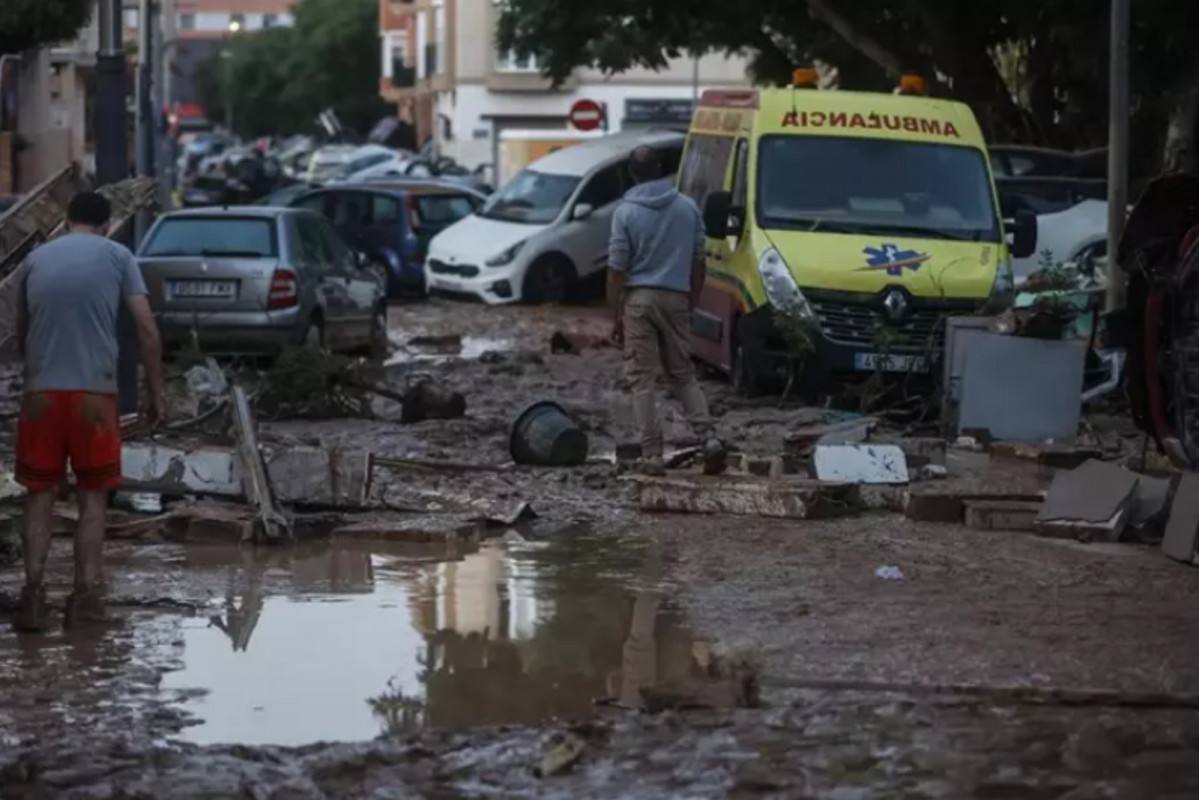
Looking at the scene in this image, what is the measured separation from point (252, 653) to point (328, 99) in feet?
320

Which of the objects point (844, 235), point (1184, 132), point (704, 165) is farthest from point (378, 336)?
point (1184, 132)

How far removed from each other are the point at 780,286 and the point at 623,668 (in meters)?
9.14

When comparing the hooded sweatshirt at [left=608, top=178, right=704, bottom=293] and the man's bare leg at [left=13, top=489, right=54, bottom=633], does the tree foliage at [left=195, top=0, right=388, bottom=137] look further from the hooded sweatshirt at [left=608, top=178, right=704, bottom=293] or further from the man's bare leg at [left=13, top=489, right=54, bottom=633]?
the man's bare leg at [left=13, top=489, right=54, bottom=633]

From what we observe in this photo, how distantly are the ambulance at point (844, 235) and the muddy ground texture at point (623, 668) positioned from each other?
16.8ft

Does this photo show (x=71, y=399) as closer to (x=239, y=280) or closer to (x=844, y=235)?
(x=844, y=235)

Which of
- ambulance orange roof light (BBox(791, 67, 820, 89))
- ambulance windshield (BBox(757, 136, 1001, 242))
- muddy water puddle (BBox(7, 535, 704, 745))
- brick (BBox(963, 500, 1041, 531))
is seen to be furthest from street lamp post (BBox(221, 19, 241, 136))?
muddy water puddle (BBox(7, 535, 704, 745))

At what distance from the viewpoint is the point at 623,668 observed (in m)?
8.65

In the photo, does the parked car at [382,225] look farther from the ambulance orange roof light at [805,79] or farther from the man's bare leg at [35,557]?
the man's bare leg at [35,557]

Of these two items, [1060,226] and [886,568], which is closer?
[886,568]

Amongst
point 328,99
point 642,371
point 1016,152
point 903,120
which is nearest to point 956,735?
point 642,371

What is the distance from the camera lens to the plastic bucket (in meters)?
14.2

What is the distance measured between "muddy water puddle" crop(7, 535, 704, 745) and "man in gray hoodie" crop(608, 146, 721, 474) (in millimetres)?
2550

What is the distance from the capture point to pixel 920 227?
18266mm

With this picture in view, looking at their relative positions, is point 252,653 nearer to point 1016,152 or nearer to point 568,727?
point 568,727
